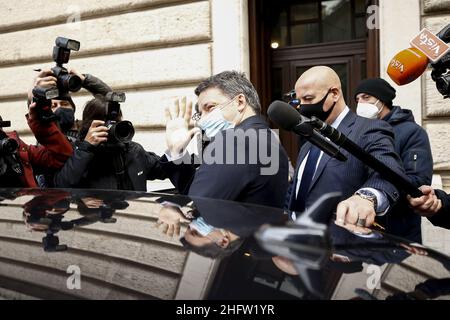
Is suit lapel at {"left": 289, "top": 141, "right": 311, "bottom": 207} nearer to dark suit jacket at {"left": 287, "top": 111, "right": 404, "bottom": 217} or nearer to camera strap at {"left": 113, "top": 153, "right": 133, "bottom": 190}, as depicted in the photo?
dark suit jacket at {"left": 287, "top": 111, "right": 404, "bottom": 217}

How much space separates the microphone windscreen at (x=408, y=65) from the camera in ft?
8.58

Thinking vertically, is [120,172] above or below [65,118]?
below

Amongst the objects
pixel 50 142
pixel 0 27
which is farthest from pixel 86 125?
pixel 0 27

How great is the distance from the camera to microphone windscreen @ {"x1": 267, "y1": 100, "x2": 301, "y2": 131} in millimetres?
1485

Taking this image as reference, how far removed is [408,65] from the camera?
268 cm

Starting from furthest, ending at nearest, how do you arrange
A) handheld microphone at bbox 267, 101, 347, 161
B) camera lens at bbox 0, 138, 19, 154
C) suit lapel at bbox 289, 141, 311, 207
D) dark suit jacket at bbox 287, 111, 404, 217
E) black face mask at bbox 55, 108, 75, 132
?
black face mask at bbox 55, 108, 75, 132 → camera lens at bbox 0, 138, 19, 154 → suit lapel at bbox 289, 141, 311, 207 → dark suit jacket at bbox 287, 111, 404, 217 → handheld microphone at bbox 267, 101, 347, 161

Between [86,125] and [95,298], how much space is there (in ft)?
8.58

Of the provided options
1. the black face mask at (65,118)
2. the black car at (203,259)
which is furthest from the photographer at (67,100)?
the black car at (203,259)

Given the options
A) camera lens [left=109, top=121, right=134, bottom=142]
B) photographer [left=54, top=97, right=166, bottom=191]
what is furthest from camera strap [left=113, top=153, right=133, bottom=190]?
camera lens [left=109, top=121, right=134, bottom=142]

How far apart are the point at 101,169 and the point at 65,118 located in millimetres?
939

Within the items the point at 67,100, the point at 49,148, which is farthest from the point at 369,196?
the point at 67,100

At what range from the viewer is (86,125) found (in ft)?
10.7

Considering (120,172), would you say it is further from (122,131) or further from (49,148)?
(49,148)

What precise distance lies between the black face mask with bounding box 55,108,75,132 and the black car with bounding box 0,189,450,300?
2.64m
